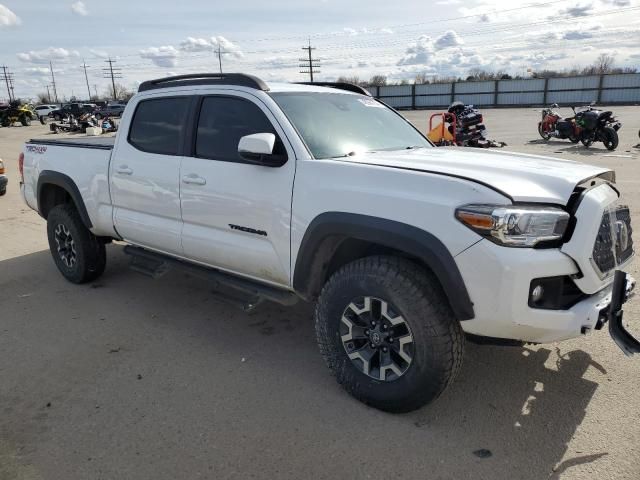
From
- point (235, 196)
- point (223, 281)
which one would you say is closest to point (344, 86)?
point (235, 196)

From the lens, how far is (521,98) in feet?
144

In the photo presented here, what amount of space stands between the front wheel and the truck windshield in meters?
12.7

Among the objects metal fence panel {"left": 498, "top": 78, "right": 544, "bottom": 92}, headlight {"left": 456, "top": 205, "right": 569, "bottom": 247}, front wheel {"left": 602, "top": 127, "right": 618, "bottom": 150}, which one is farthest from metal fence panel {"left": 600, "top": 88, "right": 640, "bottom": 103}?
headlight {"left": 456, "top": 205, "right": 569, "bottom": 247}

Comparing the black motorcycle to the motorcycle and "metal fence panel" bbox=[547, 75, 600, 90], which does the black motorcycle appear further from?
"metal fence panel" bbox=[547, 75, 600, 90]

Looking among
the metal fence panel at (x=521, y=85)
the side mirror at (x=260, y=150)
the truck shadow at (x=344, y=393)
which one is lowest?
the truck shadow at (x=344, y=393)

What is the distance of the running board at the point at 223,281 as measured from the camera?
3588mm

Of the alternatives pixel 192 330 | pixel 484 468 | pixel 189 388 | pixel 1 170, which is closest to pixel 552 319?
pixel 484 468

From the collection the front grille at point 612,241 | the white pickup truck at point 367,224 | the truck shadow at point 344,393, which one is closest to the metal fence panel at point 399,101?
the white pickup truck at point 367,224

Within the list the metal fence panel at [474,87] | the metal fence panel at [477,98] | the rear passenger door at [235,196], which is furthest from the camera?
the metal fence panel at [477,98]

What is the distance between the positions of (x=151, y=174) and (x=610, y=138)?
47.2 ft

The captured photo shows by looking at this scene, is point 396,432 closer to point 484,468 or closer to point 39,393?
point 484,468

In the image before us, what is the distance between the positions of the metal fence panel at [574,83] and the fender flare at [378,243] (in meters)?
44.4

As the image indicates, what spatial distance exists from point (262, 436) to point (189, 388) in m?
0.74

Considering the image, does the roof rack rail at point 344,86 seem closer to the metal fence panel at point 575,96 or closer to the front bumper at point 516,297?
the front bumper at point 516,297
